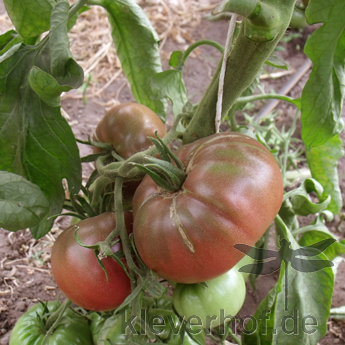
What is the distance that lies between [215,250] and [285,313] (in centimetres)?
32

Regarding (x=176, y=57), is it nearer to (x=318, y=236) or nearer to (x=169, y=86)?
(x=169, y=86)

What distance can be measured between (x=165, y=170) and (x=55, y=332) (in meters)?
0.61

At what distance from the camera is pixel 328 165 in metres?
1.22

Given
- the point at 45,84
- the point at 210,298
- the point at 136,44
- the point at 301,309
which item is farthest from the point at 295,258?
the point at 136,44

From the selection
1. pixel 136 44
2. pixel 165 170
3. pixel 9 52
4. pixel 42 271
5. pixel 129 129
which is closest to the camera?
pixel 165 170

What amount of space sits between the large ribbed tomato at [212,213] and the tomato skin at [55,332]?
44cm

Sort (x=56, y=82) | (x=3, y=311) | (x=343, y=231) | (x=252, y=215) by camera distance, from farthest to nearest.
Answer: (x=343, y=231) < (x=3, y=311) < (x=56, y=82) < (x=252, y=215)

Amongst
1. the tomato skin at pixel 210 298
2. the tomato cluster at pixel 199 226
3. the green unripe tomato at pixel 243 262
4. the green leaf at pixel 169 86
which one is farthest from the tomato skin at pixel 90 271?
the green leaf at pixel 169 86

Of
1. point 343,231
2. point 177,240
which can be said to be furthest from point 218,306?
point 343,231

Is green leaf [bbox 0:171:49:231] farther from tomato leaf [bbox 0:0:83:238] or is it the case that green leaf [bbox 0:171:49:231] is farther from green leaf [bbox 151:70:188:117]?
green leaf [bbox 151:70:188:117]

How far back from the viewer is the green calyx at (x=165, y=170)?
2.22ft

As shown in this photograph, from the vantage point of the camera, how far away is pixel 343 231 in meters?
1.61

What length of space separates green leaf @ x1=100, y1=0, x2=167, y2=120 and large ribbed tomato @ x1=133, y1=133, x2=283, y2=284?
21.4 inches

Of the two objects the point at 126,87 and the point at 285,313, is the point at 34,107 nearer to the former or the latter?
the point at 285,313
